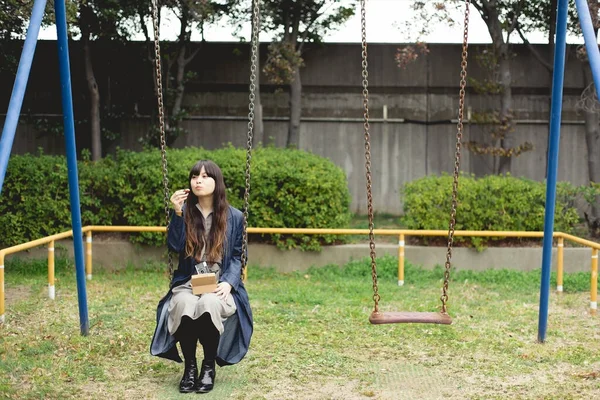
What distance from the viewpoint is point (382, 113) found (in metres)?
13.4

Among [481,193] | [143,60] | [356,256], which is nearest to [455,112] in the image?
[481,193]

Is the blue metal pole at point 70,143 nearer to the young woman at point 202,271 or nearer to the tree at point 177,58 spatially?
the young woman at point 202,271

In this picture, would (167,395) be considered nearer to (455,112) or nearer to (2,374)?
(2,374)

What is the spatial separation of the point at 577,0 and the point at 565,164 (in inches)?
312

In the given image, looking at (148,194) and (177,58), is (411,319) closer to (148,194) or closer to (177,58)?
(148,194)

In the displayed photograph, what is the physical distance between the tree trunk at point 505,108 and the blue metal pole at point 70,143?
7601mm

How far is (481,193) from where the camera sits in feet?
35.1

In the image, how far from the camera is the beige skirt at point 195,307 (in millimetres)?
4953

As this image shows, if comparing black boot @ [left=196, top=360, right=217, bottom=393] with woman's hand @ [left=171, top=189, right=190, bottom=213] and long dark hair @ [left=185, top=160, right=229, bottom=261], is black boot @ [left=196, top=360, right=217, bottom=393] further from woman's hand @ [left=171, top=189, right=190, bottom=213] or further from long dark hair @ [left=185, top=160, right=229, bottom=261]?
woman's hand @ [left=171, top=189, right=190, bottom=213]

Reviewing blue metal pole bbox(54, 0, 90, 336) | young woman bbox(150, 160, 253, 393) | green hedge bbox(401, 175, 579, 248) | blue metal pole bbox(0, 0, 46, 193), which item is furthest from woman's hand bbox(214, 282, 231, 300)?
green hedge bbox(401, 175, 579, 248)

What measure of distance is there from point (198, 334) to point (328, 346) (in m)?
1.69

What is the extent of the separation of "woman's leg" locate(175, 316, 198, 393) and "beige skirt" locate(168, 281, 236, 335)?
46mm

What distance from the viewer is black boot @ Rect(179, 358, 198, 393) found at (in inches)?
205

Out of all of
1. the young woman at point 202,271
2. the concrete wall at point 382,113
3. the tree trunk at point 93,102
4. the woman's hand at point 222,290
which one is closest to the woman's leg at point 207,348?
the young woman at point 202,271
